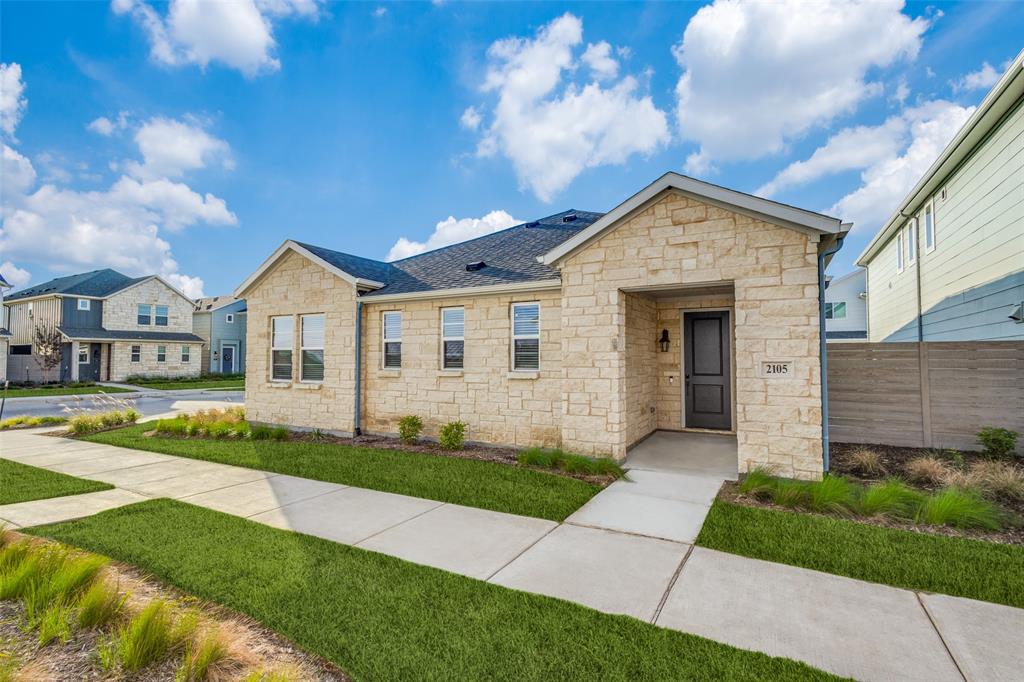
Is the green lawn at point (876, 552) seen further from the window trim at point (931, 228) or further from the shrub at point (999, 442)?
the window trim at point (931, 228)

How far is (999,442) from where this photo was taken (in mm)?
6926

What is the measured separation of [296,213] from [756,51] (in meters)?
15.0

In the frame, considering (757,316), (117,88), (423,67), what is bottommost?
(757,316)

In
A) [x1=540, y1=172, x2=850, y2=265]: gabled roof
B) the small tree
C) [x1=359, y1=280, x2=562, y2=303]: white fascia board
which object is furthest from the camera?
the small tree

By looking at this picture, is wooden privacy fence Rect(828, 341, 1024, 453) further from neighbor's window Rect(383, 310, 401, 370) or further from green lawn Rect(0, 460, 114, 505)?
green lawn Rect(0, 460, 114, 505)

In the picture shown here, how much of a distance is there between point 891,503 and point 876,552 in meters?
1.42

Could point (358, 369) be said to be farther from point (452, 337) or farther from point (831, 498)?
point (831, 498)

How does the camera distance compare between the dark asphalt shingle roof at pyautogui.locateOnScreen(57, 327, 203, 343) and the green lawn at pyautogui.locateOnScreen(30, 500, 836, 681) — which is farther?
the dark asphalt shingle roof at pyautogui.locateOnScreen(57, 327, 203, 343)

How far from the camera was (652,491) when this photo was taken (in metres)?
6.31

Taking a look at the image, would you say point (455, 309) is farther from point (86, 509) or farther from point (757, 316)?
point (86, 509)

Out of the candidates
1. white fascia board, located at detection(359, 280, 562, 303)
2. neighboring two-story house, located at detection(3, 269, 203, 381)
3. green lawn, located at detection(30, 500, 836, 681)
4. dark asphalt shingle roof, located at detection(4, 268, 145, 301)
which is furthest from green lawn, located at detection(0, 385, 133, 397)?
green lawn, located at detection(30, 500, 836, 681)

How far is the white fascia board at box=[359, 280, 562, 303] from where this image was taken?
8.63 m

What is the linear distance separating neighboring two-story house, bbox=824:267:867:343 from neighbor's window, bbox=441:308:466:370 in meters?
23.9

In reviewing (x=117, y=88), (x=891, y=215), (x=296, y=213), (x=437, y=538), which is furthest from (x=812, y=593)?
(x=296, y=213)
